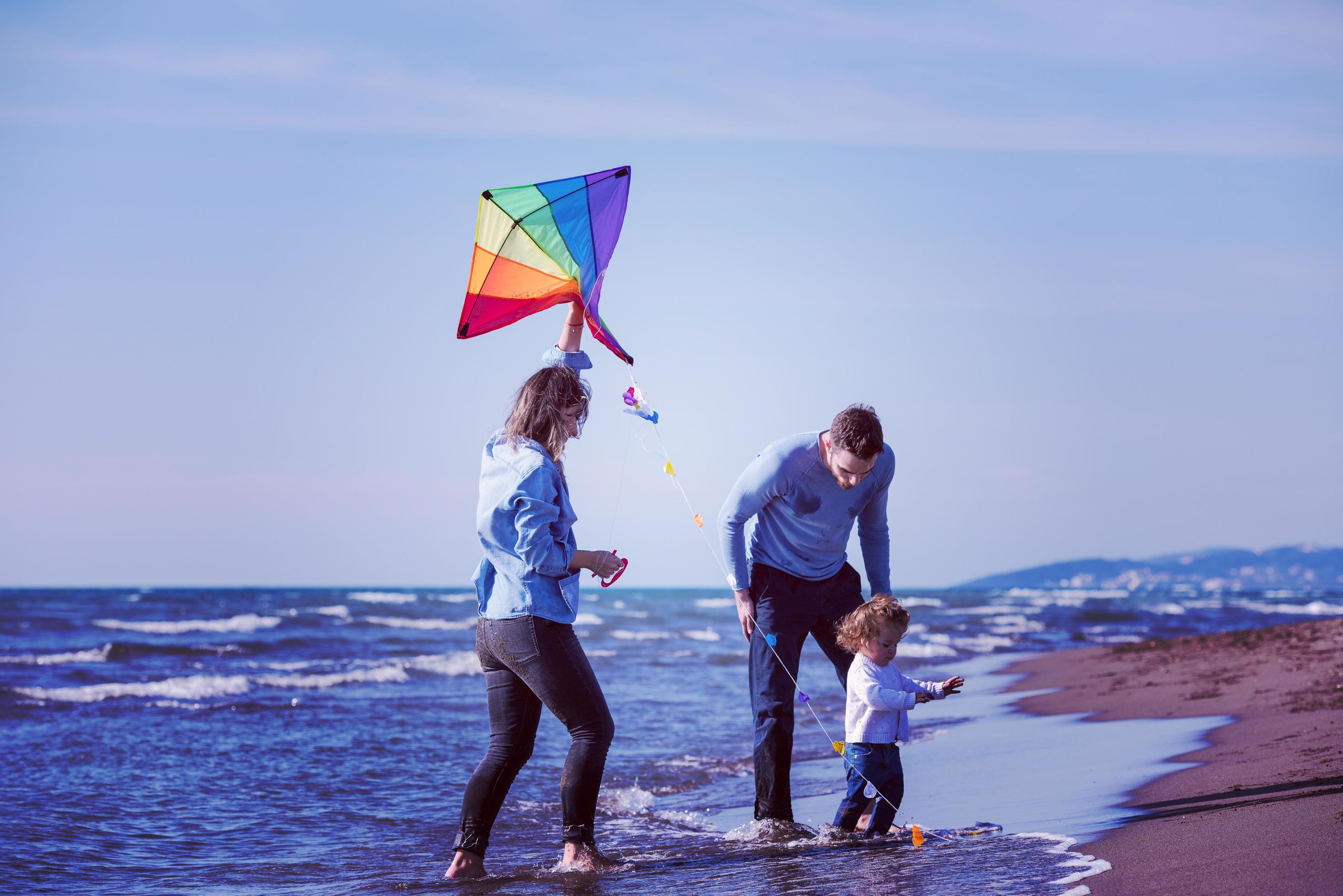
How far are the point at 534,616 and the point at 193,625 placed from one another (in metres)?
27.7

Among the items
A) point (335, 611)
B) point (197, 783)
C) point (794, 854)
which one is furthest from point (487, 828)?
point (335, 611)

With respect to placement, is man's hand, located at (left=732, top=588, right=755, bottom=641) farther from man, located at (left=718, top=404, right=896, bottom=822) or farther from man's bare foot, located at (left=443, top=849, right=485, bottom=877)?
man's bare foot, located at (left=443, top=849, right=485, bottom=877)

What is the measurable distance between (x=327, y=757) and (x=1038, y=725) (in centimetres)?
548

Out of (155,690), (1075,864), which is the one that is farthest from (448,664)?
(1075,864)

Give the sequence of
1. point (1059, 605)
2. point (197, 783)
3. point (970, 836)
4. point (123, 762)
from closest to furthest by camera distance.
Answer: point (970, 836) → point (197, 783) → point (123, 762) → point (1059, 605)

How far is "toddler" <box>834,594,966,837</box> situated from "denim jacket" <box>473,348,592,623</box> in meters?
1.29

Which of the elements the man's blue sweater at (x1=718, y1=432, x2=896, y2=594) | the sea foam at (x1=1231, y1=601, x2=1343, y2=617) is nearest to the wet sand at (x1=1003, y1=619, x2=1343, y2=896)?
the man's blue sweater at (x1=718, y1=432, x2=896, y2=594)

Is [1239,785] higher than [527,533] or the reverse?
the reverse

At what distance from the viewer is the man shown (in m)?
4.40

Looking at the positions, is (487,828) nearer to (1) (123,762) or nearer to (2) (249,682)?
(1) (123,762)

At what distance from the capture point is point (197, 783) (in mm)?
6719

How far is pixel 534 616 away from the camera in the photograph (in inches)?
141

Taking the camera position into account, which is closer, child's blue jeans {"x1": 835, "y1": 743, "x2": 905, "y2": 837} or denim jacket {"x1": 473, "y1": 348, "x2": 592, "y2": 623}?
denim jacket {"x1": 473, "y1": 348, "x2": 592, "y2": 623}

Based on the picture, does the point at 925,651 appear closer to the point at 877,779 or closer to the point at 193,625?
the point at 877,779
